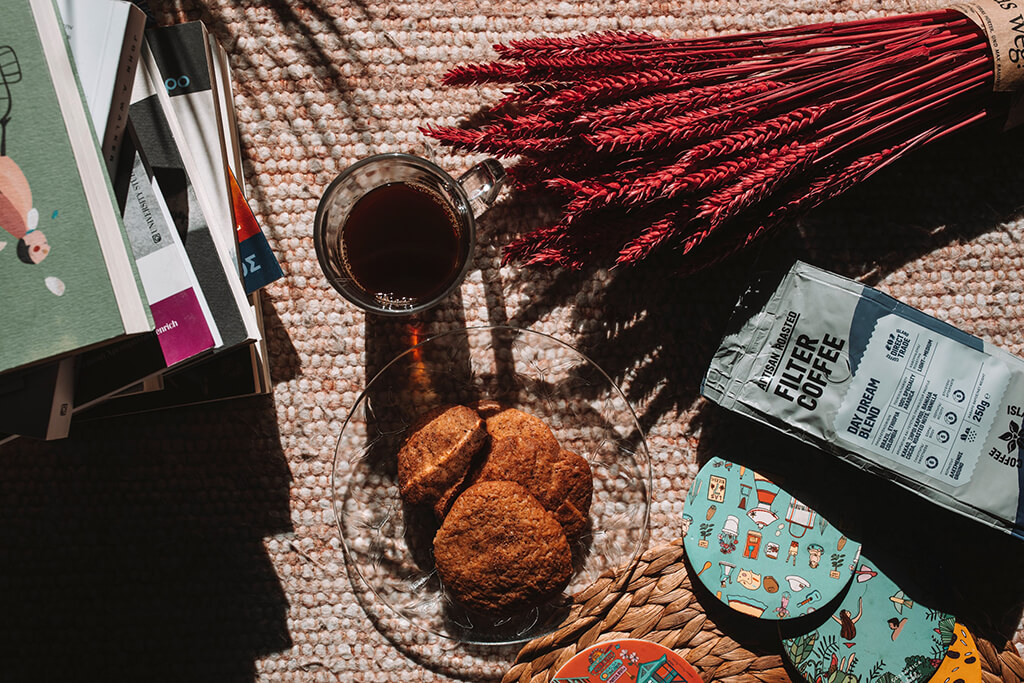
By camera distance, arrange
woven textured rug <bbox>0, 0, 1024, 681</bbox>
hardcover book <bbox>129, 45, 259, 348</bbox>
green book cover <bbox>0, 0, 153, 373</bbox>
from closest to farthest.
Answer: green book cover <bbox>0, 0, 153, 373</bbox> < hardcover book <bbox>129, 45, 259, 348</bbox> < woven textured rug <bbox>0, 0, 1024, 681</bbox>

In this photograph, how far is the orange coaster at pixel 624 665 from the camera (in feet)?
2.63

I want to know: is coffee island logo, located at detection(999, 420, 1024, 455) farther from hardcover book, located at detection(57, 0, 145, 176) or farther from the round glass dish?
hardcover book, located at detection(57, 0, 145, 176)

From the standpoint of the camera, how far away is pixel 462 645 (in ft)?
2.77

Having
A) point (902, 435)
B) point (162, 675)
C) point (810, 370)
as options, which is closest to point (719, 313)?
point (810, 370)

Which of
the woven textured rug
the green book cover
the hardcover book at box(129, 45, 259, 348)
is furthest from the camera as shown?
the woven textured rug

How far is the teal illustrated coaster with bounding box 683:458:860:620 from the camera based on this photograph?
791 millimetres

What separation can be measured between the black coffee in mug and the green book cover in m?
0.24

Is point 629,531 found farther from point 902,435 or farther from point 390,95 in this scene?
point 390,95

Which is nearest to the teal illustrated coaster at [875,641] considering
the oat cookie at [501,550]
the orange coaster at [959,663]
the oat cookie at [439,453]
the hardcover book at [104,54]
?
the orange coaster at [959,663]

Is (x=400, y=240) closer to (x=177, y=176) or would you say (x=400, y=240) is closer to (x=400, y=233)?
(x=400, y=233)

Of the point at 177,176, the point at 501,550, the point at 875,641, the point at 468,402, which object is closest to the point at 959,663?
the point at 875,641

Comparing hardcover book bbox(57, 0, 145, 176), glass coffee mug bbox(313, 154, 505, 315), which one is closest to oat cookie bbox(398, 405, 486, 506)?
glass coffee mug bbox(313, 154, 505, 315)

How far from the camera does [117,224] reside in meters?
0.65

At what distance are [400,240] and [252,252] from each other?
0.63 feet
